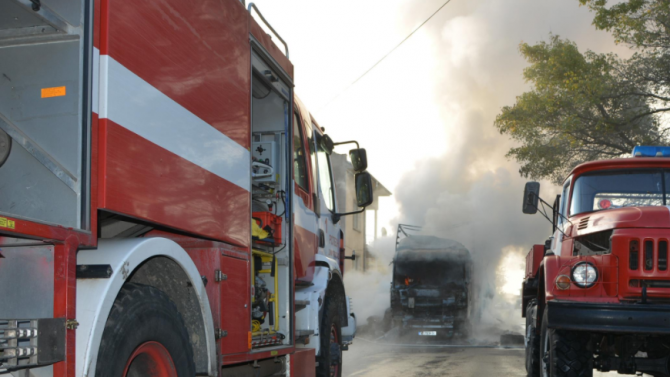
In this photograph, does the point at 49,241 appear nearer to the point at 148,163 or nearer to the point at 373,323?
the point at 148,163

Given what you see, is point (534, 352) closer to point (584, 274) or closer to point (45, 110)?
point (584, 274)

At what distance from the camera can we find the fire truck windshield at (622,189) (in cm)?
738

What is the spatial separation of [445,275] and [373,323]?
3.32m

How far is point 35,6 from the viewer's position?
2.93m

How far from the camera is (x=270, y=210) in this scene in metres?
6.21

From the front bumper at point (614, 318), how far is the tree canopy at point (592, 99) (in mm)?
10793

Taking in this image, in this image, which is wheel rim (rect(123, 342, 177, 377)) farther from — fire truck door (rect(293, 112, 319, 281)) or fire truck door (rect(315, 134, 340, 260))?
fire truck door (rect(315, 134, 340, 260))

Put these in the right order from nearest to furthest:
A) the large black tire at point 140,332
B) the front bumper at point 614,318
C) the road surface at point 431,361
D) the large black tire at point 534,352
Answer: the large black tire at point 140,332
the front bumper at point 614,318
the large black tire at point 534,352
the road surface at point 431,361

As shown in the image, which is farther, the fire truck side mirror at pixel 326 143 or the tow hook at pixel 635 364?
the fire truck side mirror at pixel 326 143

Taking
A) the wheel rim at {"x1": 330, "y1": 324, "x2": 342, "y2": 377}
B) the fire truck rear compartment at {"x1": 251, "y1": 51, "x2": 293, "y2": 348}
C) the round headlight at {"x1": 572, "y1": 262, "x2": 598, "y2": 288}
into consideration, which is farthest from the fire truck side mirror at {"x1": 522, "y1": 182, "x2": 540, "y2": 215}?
the fire truck rear compartment at {"x1": 251, "y1": 51, "x2": 293, "y2": 348}

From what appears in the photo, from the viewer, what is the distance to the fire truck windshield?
738cm

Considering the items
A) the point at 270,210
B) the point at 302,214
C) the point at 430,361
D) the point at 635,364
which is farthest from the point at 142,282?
the point at 430,361

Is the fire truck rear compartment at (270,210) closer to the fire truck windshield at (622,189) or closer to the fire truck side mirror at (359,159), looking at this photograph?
the fire truck side mirror at (359,159)

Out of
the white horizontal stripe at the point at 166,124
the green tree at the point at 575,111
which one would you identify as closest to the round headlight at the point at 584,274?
the white horizontal stripe at the point at 166,124
